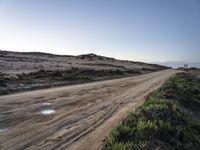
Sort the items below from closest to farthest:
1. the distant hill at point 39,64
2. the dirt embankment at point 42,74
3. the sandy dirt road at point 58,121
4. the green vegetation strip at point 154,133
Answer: the green vegetation strip at point 154,133, the sandy dirt road at point 58,121, the dirt embankment at point 42,74, the distant hill at point 39,64

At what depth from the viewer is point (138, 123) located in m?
10.0

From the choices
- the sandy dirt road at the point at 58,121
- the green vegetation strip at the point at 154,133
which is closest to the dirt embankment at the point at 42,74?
the sandy dirt road at the point at 58,121

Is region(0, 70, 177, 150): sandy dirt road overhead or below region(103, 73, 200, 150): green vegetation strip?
below

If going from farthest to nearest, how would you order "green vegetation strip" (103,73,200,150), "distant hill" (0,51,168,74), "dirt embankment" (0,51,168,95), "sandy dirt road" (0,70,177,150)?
"distant hill" (0,51,168,74) < "dirt embankment" (0,51,168,95) < "sandy dirt road" (0,70,177,150) < "green vegetation strip" (103,73,200,150)

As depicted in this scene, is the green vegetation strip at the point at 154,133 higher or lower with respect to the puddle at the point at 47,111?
higher

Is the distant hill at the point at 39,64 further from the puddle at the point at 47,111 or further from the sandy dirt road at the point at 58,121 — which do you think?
the puddle at the point at 47,111

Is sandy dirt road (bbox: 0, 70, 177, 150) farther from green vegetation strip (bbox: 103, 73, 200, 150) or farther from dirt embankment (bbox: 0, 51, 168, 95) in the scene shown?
dirt embankment (bbox: 0, 51, 168, 95)

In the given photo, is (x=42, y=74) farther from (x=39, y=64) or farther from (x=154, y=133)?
(x=154, y=133)

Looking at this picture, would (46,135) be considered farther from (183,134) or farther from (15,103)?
(15,103)

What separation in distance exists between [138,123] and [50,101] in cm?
915

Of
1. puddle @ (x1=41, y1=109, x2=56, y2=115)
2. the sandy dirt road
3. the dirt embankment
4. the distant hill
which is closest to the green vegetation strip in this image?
the sandy dirt road

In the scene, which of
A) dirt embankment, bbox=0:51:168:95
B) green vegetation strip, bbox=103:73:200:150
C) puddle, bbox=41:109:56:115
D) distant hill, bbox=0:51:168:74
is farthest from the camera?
distant hill, bbox=0:51:168:74

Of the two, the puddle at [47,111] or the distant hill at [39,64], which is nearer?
the puddle at [47,111]

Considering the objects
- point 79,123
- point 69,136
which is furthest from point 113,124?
point 69,136
